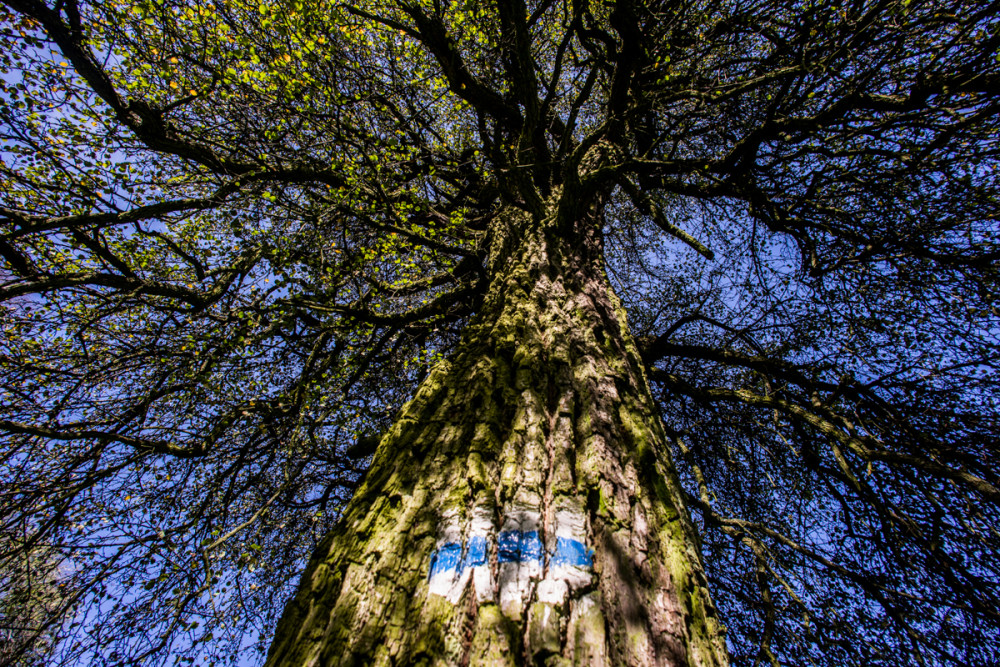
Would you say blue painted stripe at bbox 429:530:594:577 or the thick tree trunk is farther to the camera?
blue painted stripe at bbox 429:530:594:577

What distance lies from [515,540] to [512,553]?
37 millimetres

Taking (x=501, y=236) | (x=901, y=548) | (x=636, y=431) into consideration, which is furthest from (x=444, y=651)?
(x=901, y=548)

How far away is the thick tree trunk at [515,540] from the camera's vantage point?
3.38ft

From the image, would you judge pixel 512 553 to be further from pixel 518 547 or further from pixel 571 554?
pixel 571 554

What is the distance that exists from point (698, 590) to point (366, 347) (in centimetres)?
406

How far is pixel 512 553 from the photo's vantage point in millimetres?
1196

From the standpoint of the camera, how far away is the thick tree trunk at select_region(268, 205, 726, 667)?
103cm

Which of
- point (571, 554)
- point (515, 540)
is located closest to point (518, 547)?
point (515, 540)

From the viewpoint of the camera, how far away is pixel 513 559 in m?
1.19

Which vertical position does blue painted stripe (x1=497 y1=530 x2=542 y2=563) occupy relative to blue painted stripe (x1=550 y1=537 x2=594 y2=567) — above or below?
above

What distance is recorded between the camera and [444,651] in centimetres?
99

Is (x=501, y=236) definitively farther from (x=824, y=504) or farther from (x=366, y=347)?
(x=824, y=504)

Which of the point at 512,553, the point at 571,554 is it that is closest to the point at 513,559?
the point at 512,553

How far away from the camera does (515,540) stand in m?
1.22
